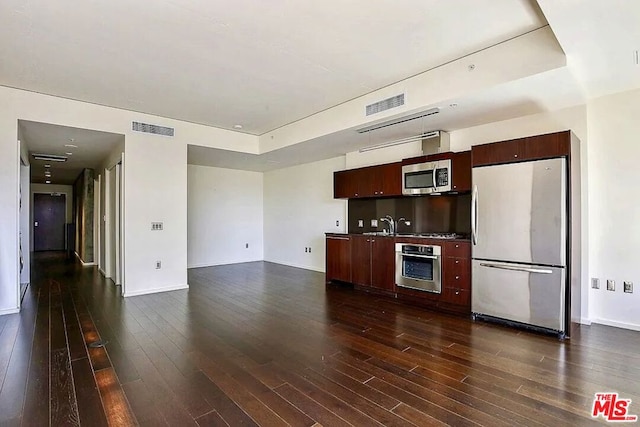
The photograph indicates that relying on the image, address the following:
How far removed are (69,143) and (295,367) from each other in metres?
5.67

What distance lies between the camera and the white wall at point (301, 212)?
23.3 feet

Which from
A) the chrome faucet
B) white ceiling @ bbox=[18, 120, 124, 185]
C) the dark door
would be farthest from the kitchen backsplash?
the dark door

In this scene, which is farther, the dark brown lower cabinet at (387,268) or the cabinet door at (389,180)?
the cabinet door at (389,180)

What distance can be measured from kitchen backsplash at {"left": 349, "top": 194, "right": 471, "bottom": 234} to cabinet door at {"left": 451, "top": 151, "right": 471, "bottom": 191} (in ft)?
1.23

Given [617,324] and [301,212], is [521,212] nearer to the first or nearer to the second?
[617,324]

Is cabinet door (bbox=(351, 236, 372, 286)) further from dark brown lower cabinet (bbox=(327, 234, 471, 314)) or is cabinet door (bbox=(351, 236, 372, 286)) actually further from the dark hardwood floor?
the dark hardwood floor

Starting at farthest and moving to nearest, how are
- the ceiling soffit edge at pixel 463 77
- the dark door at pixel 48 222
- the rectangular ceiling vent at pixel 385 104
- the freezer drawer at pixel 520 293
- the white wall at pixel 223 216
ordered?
the dark door at pixel 48 222
the white wall at pixel 223 216
the rectangular ceiling vent at pixel 385 104
the freezer drawer at pixel 520 293
the ceiling soffit edge at pixel 463 77

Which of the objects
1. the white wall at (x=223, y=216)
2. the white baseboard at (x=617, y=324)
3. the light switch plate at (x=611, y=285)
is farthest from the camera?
the white wall at (x=223, y=216)

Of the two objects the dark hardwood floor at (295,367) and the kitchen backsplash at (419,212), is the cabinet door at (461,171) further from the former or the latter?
the dark hardwood floor at (295,367)

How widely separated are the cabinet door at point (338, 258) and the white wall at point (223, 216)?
3.36m

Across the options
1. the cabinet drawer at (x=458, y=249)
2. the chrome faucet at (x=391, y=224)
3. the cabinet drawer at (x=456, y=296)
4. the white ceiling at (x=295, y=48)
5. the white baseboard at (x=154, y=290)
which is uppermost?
the white ceiling at (x=295, y=48)

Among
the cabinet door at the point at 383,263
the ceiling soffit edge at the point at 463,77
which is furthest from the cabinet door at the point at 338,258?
the ceiling soffit edge at the point at 463,77

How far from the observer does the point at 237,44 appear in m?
3.16

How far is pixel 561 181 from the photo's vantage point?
3.32 meters
